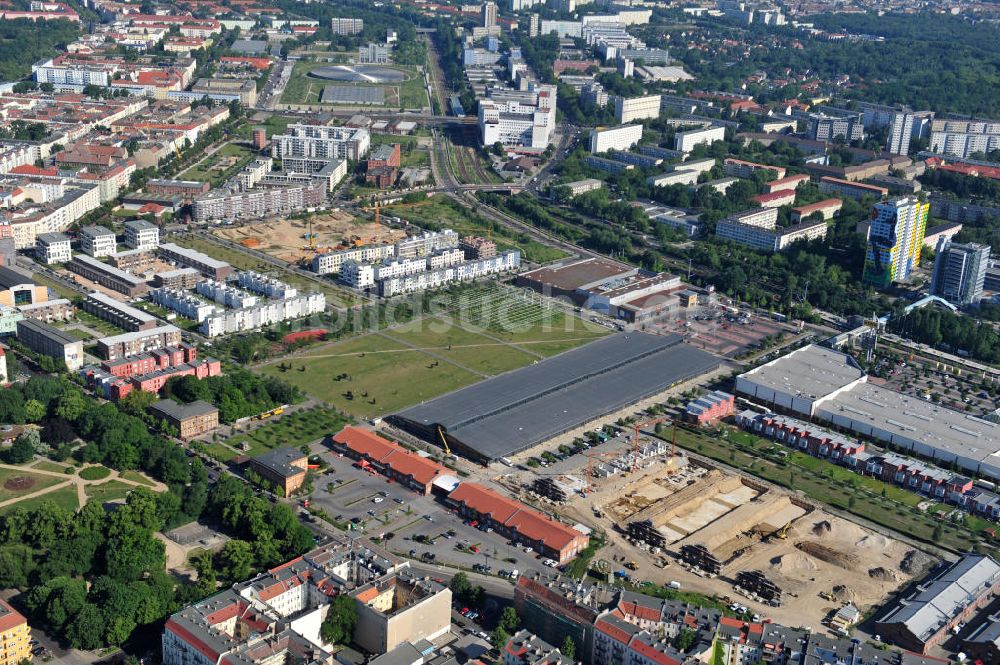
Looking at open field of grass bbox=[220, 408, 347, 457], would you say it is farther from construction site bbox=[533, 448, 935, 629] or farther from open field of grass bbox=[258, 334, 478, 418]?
construction site bbox=[533, 448, 935, 629]

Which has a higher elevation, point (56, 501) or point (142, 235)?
point (142, 235)

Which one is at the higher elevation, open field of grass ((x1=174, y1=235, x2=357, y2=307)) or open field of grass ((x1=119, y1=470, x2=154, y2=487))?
open field of grass ((x1=174, y1=235, x2=357, y2=307))

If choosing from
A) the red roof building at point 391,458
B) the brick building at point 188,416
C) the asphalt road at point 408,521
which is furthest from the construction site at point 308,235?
the asphalt road at point 408,521

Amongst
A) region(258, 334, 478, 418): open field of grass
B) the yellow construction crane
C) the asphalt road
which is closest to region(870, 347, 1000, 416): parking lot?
region(258, 334, 478, 418): open field of grass

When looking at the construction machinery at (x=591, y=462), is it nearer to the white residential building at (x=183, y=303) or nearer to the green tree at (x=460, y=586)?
the green tree at (x=460, y=586)

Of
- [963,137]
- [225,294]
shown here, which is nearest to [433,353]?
[225,294]

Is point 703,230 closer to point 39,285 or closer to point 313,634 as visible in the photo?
point 39,285

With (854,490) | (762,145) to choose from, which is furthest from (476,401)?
(762,145)

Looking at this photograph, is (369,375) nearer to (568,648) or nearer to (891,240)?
(568,648)
